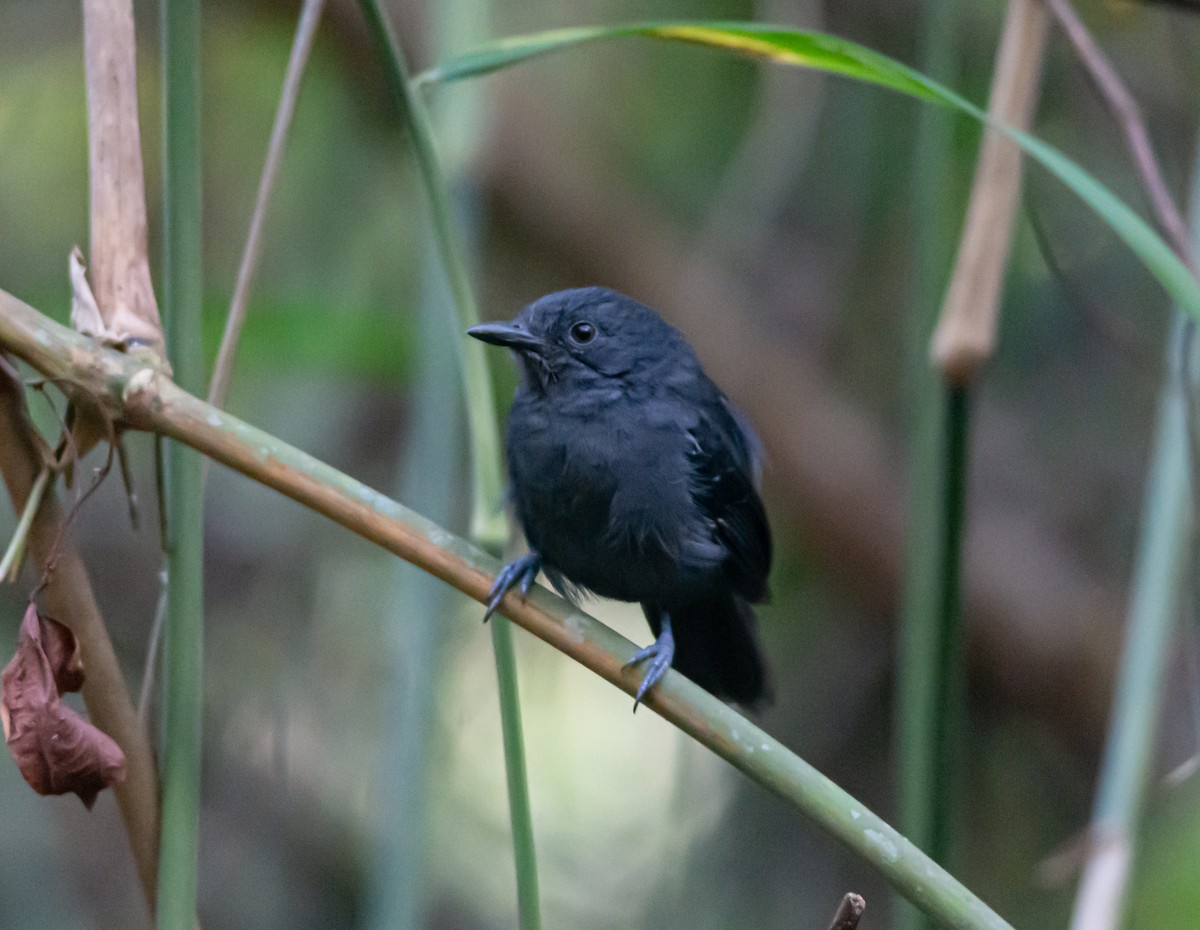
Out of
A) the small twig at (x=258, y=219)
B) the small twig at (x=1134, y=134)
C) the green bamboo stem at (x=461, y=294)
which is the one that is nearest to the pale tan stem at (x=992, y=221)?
the small twig at (x=1134, y=134)

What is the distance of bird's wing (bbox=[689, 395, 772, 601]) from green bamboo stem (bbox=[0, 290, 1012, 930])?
84 cm

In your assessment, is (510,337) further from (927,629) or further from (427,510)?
(927,629)

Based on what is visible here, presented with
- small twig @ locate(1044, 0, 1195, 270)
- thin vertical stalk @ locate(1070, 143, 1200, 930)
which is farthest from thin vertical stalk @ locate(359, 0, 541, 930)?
small twig @ locate(1044, 0, 1195, 270)

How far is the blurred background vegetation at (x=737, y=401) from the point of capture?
3082 mm

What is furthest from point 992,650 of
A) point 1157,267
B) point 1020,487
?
point 1157,267

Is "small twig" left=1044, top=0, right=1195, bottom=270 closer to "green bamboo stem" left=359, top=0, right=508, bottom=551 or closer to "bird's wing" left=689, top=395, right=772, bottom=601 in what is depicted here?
"bird's wing" left=689, top=395, right=772, bottom=601

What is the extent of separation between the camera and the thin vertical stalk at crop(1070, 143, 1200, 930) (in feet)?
4.72

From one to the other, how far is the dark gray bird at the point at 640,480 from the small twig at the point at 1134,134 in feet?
2.36

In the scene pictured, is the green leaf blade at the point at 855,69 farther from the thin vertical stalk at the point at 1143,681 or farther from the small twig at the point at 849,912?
the small twig at the point at 849,912

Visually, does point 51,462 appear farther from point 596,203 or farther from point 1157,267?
point 596,203

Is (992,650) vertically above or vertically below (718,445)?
below

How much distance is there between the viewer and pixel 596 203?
3.54m

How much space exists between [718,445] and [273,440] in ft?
3.38

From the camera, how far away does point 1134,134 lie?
1.74 m
